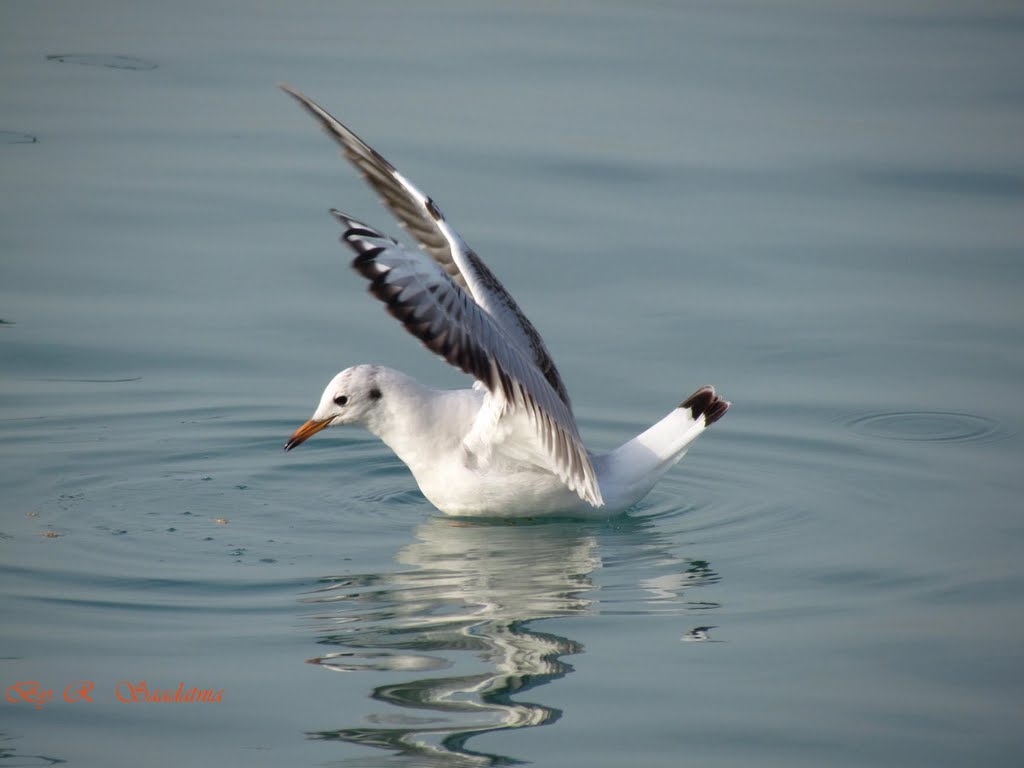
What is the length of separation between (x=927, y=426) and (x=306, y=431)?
3.44 m

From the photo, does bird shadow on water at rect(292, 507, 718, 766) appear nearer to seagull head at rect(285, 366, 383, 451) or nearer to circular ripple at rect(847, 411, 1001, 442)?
seagull head at rect(285, 366, 383, 451)

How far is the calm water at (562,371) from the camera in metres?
6.17

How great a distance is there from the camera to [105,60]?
16250 mm

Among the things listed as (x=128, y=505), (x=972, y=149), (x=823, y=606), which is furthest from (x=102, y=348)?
(x=972, y=149)

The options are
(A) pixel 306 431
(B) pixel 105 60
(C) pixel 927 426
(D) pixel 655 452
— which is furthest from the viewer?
(B) pixel 105 60

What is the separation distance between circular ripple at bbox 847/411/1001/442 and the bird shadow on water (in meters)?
1.76

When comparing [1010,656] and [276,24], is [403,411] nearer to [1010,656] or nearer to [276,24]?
[1010,656]

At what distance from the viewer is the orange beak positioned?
28.5 feet

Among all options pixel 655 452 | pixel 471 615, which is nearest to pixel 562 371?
pixel 655 452

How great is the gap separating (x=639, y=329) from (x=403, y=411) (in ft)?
8.85
